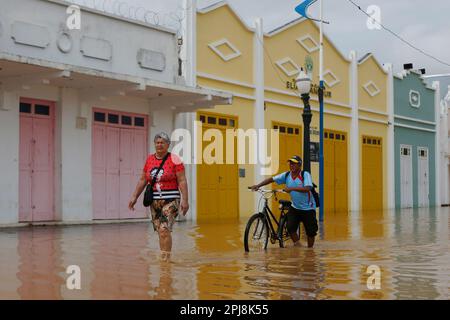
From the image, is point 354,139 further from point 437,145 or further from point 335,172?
point 437,145

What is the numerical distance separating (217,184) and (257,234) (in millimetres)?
11015

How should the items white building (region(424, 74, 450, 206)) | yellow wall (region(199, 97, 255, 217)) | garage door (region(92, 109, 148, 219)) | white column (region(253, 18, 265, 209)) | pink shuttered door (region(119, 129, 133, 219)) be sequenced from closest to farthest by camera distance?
garage door (region(92, 109, 148, 219)) < pink shuttered door (region(119, 129, 133, 219)) < yellow wall (region(199, 97, 255, 217)) < white column (region(253, 18, 265, 209)) < white building (region(424, 74, 450, 206))

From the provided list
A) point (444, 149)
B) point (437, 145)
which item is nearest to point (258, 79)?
point (437, 145)

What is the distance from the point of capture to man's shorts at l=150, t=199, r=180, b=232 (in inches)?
347

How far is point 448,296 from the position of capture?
20.8 feet

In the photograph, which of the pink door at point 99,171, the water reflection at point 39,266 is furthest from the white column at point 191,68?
the water reflection at point 39,266

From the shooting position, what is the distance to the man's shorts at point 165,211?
880cm

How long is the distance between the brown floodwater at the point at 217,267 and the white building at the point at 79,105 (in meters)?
2.28

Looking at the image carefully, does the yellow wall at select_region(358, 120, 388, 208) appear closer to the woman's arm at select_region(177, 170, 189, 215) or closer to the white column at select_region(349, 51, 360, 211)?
the white column at select_region(349, 51, 360, 211)

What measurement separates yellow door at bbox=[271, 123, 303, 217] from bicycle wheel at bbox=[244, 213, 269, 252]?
1294cm

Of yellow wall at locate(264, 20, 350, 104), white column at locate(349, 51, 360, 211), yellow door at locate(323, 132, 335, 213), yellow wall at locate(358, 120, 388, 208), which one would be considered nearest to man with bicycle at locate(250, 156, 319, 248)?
yellow wall at locate(264, 20, 350, 104)

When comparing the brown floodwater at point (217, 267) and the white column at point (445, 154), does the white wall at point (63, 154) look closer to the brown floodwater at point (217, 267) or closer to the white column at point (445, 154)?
the brown floodwater at point (217, 267)
